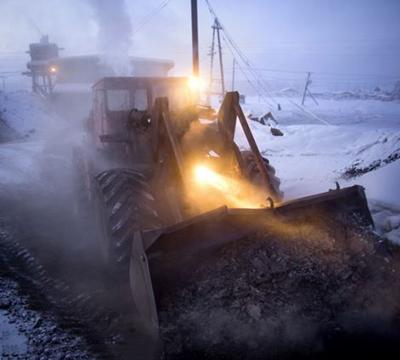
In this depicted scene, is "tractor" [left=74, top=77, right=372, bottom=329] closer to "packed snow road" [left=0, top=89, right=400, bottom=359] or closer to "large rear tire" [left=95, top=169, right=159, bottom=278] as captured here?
"large rear tire" [left=95, top=169, right=159, bottom=278]

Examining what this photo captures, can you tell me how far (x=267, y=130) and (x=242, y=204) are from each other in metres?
12.4

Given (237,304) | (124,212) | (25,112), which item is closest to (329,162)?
(124,212)

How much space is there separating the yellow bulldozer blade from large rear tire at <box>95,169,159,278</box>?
0.39 metres

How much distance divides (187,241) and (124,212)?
1.01 m

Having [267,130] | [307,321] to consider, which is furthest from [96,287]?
[267,130]

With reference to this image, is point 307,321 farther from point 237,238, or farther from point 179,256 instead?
point 179,256

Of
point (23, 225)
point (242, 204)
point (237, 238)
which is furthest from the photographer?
point (23, 225)

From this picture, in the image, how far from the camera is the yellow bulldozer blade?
10.5 feet

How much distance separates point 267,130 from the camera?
55.0 feet

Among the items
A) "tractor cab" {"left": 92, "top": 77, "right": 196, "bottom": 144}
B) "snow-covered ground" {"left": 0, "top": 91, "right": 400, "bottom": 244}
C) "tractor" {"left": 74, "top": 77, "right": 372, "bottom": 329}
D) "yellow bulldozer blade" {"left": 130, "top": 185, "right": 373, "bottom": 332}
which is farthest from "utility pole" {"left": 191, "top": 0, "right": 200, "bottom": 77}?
"yellow bulldozer blade" {"left": 130, "top": 185, "right": 373, "bottom": 332}

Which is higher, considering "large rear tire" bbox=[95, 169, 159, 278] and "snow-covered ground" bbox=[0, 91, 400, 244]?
"snow-covered ground" bbox=[0, 91, 400, 244]

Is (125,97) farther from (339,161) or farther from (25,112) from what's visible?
(25,112)

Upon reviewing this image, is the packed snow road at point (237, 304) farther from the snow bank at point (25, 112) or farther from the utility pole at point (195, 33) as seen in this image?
the snow bank at point (25, 112)

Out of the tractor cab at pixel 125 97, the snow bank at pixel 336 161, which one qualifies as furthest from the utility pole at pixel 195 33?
the tractor cab at pixel 125 97
